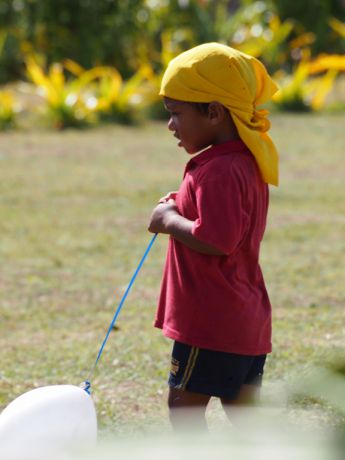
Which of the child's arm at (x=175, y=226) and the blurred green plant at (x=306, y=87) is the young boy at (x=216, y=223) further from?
the blurred green plant at (x=306, y=87)

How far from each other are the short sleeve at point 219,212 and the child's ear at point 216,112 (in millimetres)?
178

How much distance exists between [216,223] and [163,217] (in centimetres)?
20

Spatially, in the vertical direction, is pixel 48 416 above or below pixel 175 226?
below

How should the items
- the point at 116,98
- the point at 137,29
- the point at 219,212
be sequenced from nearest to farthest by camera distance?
the point at 219,212 → the point at 116,98 → the point at 137,29

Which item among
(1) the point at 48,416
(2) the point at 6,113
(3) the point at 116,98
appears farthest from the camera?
(3) the point at 116,98

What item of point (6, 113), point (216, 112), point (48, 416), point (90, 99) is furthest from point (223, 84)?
point (90, 99)

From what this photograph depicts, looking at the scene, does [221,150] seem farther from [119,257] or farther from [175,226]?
[119,257]

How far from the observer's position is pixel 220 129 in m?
3.05

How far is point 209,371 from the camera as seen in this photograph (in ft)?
10.1

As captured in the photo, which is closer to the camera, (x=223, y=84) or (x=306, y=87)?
(x=223, y=84)

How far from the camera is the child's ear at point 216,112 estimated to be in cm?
300

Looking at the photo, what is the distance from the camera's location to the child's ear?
3004 mm

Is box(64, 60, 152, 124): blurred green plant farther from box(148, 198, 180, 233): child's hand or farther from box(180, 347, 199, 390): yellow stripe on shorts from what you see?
box(180, 347, 199, 390): yellow stripe on shorts

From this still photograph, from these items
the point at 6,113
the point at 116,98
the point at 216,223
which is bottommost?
the point at 6,113
